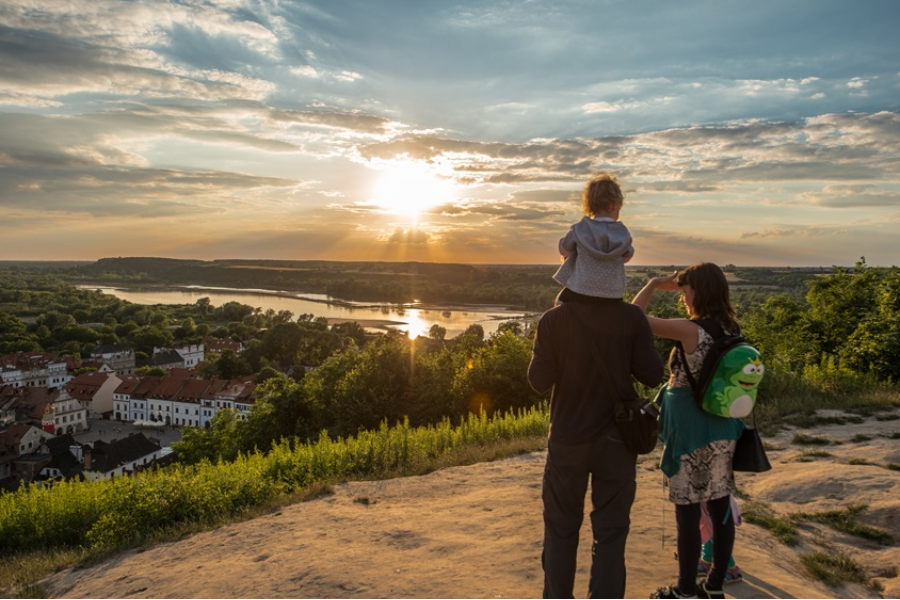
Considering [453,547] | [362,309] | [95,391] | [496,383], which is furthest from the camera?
[362,309]

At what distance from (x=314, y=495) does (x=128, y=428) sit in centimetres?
5856

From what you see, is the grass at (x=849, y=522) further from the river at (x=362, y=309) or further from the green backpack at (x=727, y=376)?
the river at (x=362, y=309)

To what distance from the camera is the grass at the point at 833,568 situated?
406cm

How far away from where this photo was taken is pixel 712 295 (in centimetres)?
332

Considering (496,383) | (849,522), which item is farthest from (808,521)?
(496,383)

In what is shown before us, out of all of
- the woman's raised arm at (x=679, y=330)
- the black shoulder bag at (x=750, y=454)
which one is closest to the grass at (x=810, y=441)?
the black shoulder bag at (x=750, y=454)

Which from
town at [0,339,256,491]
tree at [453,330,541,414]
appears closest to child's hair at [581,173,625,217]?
tree at [453,330,541,414]

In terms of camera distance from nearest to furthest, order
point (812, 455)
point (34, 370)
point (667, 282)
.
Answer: point (667, 282), point (812, 455), point (34, 370)

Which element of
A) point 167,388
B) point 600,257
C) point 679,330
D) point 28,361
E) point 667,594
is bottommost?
point 167,388

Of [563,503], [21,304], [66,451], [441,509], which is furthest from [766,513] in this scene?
[21,304]

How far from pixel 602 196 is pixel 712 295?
0.90 m

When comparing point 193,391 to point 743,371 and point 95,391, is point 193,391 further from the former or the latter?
point 743,371

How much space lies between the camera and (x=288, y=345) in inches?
2549

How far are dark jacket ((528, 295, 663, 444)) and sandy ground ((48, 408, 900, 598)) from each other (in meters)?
1.33
